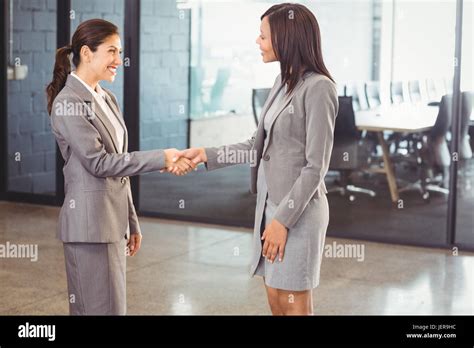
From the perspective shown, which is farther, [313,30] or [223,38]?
[223,38]

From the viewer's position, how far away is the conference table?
642cm

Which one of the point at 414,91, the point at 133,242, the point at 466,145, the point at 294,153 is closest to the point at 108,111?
the point at 133,242

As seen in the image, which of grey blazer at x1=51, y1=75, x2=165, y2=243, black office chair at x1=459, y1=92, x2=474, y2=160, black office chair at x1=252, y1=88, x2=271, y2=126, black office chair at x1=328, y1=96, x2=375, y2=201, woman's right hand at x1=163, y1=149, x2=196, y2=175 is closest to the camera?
grey blazer at x1=51, y1=75, x2=165, y2=243

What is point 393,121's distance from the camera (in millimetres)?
6590

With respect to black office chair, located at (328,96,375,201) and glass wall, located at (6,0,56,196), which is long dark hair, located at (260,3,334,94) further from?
glass wall, located at (6,0,56,196)

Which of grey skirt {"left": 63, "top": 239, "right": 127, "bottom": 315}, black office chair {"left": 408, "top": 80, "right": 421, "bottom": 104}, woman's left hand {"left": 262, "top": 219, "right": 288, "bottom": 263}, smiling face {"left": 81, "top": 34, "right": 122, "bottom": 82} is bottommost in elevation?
grey skirt {"left": 63, "top": 239, "right": 127, "bottom": 315}

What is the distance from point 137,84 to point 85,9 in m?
0.73

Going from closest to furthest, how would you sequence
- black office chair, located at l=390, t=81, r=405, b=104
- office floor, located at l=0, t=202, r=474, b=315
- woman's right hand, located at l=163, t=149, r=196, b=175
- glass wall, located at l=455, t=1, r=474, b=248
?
woman's right hand, located at l=163, t=149, r=196, b=175 < office floor, located at l=0, t=202, r=474, b=315 < glass wall, located at l=455, t=1, r=474, b=248 < black office chair, located at l=390, t=81, r=405, b=104

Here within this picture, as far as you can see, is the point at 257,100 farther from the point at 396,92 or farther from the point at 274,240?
the point at 274,240

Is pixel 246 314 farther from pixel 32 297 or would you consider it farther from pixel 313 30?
pixel 313 30

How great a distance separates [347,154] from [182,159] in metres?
3.80

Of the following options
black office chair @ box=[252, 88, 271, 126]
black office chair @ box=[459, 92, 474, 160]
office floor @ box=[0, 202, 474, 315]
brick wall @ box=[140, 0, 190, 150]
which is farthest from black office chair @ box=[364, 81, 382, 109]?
brick wall @ box=[140, 0, 190, 150]

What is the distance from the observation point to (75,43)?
117 inches
